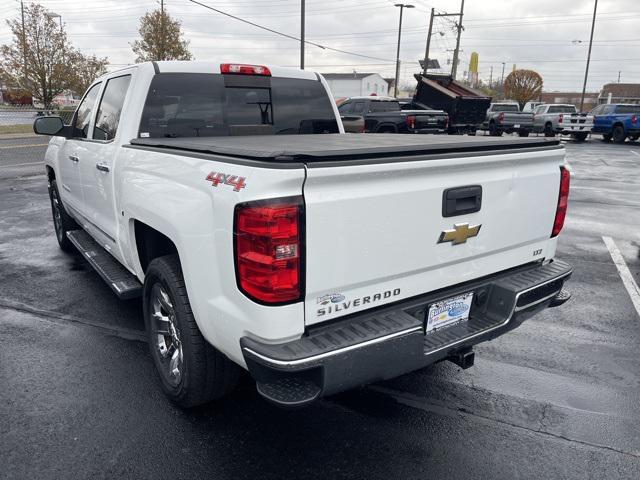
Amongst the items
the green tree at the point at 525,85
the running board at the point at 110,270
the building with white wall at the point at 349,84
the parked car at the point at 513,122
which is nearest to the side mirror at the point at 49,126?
the running board at the point at 110,270

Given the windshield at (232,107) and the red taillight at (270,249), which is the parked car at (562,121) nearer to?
the windshield at (232,107)

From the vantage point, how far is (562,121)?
86.6 feet

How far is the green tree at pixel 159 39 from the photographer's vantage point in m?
33.4

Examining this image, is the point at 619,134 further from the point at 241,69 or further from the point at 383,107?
the point at 241,69

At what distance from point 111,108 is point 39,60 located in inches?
1242

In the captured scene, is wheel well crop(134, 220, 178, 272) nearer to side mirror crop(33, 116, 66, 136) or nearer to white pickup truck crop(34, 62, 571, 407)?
white pickup truck crop(34, 62, 571, 407)

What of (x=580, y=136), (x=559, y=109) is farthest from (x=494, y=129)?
(x=580, y=136)

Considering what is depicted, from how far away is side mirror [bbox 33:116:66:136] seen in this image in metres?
4.83

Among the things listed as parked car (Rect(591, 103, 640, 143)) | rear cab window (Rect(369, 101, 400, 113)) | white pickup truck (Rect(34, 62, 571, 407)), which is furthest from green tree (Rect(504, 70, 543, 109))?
white pickup truck (Rect(34, 62, 571, 407))

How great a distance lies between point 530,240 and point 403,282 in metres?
1.10

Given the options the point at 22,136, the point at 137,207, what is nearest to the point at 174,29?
the point at 22,136

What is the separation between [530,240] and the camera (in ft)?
10.6

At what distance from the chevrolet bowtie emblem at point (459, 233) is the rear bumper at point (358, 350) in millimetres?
300

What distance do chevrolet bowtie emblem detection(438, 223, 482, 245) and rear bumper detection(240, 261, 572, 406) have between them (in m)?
0.30
